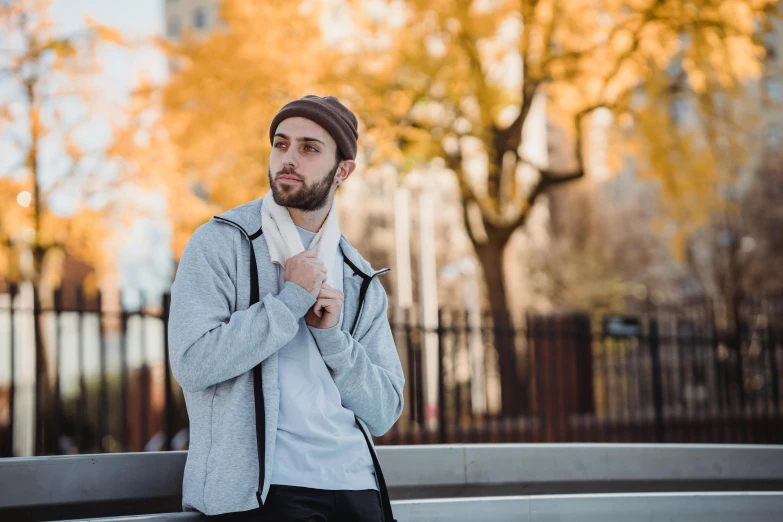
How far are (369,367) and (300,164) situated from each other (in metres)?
0.62

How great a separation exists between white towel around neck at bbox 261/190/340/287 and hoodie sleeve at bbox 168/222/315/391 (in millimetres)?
141

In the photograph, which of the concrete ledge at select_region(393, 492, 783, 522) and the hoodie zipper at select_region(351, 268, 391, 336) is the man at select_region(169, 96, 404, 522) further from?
the concrete ledge at select_region(393, 492, 783, 522)

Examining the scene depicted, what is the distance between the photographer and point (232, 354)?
221cm

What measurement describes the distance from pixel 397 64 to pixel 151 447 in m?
7.65

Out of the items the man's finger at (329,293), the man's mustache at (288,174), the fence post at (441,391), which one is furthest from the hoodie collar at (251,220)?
the fence post at (441,391)

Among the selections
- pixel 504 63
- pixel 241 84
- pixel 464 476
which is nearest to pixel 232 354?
pixel 464 476

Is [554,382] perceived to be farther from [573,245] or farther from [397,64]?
[573,245]

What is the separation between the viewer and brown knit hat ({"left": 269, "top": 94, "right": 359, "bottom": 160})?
8.50 feet

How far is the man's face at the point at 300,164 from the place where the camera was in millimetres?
2580

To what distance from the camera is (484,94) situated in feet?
38.7

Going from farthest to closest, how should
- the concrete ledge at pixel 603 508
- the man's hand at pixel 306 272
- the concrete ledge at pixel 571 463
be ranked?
the concrete ledge at pixel 571 463 < the concrete ledge at pixel 603 508 < the man's hand at pixel 306 272

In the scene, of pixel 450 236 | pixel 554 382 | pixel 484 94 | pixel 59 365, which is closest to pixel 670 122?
pixel 484 94

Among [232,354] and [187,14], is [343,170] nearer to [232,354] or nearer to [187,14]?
[232,354]

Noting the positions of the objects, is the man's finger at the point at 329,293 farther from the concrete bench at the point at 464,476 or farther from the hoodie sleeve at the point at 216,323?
the concrete bench at the point at 464,476
